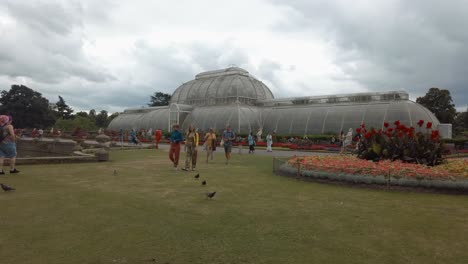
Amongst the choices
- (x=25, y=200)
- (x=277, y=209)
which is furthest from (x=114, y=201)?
(x=277, y=209)

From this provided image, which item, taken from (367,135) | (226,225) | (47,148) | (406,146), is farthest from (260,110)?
(226,225)

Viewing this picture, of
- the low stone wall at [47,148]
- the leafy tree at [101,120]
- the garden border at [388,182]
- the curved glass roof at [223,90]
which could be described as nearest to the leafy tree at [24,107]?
the leafy tree at [101,120]

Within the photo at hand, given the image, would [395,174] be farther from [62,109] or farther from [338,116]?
[62,109]

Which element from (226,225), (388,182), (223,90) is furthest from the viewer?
(223,90)

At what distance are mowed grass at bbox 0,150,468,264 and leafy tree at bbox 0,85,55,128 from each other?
66.8 meters

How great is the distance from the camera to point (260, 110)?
1911 inches

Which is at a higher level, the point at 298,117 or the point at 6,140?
the point at 298,117

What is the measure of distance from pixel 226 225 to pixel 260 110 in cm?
4355

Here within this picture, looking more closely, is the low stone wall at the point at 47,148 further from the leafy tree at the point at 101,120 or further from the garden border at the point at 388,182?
the leafy tree at the point at 101,120

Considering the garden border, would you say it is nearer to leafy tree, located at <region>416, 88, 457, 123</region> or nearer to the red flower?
the red flower

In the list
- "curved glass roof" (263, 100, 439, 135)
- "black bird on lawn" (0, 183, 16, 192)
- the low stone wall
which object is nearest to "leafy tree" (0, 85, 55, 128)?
the low stone wall

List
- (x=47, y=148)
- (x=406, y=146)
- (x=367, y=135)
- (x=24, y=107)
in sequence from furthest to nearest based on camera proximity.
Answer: (x=24, y=107) → (x=47, y=148) → (x=367, y=135) → (x=406, y=146)

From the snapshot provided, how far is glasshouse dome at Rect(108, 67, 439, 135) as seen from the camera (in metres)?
37.4

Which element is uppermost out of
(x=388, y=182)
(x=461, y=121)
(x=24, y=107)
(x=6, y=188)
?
(x=24, y=107)
